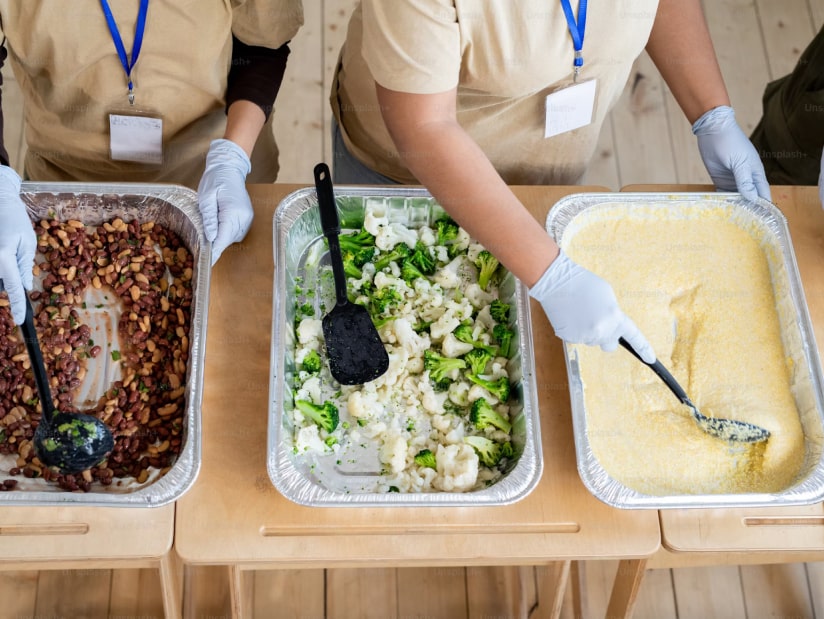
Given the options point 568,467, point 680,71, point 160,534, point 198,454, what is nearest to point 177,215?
point 198,454

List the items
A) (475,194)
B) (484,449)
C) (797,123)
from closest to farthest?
(475,194), (484,449), (797,123)

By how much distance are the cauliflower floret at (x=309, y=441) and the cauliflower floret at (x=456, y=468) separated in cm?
22

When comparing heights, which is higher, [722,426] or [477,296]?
[477,296]

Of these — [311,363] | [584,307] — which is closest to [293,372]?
[311,363]

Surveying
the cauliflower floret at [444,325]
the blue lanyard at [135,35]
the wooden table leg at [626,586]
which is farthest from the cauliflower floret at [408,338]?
the blue lanyard at [135,35]

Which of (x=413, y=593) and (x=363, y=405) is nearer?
(x=363, y=405)

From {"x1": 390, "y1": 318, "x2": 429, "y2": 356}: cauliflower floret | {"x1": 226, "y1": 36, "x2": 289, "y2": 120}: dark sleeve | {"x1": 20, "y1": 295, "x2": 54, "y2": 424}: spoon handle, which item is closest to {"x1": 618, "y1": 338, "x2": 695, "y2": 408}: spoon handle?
{"x1": 390, "y1": 318, "x2": 429, "y2": 356}: cauliflower floret

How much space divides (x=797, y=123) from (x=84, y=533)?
196 cm

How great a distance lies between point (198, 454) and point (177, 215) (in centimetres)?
52

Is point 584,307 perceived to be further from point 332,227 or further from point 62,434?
point 62,434

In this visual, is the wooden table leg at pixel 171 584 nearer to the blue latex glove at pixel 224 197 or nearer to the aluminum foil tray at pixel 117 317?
A: the aluminum foil tray at pixel 117 317

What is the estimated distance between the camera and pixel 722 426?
1.45 metres

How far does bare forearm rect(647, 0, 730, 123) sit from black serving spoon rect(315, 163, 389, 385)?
766 millimetres

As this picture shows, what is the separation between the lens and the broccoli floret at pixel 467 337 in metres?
1.56
